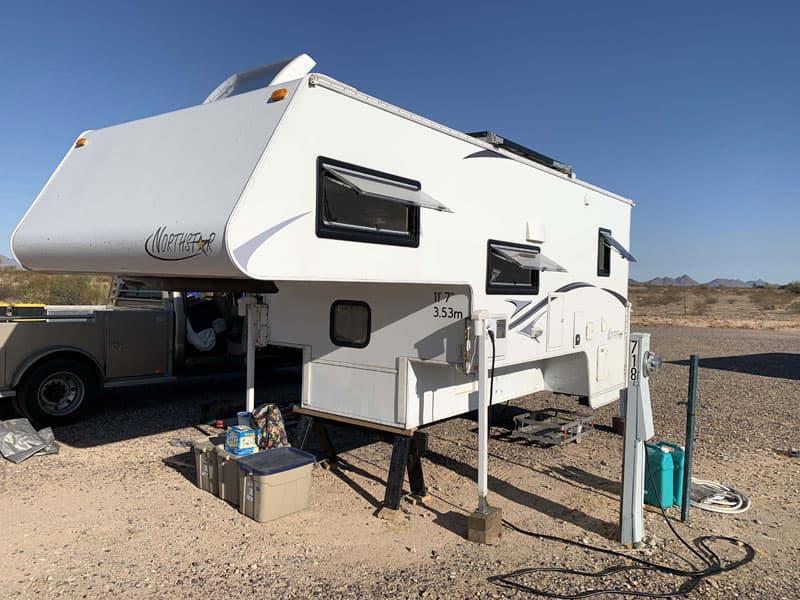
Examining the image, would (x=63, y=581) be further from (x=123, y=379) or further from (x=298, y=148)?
(x=123, y=379)

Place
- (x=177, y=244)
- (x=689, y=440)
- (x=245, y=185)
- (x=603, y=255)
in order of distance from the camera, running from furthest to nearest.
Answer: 1. (x=603, y=255)
2. (x=689, y=440)
3. (x=177, y=244)
4. (x=245, y=185)

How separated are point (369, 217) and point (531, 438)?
386cm

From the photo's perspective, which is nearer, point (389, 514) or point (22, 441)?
point (389, 514)

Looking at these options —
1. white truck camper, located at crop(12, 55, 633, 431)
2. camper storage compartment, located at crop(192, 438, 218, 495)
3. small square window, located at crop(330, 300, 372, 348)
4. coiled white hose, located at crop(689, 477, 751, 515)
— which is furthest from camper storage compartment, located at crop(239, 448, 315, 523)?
coiled white hose, located at crop(689, 477, 751, 515)

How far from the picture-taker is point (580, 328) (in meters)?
6.58

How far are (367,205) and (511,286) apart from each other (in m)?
1.88

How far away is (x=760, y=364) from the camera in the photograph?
47.3 ft

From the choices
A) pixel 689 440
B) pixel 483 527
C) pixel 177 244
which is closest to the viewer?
pixel 177 244

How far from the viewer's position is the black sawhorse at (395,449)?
→ 16.2ft

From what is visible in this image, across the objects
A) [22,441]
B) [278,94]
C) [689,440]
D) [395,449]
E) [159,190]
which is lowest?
[22,441]

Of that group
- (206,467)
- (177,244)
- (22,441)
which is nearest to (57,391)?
(22,441)

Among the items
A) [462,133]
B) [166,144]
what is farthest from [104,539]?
[462,133]

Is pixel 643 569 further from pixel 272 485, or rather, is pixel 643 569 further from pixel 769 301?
pixel 769 301

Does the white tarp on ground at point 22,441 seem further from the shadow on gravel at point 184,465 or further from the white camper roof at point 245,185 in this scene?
the white camper roof at point 245,185
